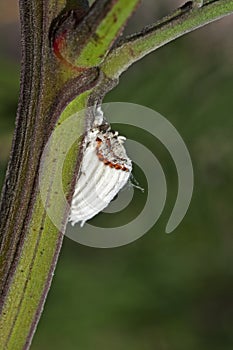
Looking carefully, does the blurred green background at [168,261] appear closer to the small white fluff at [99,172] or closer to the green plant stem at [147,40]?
the small white fluff at [99,172]

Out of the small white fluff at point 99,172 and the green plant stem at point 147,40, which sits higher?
the green plant stem at point 147,40

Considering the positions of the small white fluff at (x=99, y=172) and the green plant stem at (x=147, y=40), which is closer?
the green plant stem at (x=147, y=40)

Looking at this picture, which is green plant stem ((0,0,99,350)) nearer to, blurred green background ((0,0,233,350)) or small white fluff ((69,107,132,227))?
small white fluff ((69,107,132,227))

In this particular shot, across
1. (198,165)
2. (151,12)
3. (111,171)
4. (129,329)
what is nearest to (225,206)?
(198,165)

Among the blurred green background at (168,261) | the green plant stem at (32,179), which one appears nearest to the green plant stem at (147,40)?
the green plant stem at (32,179)

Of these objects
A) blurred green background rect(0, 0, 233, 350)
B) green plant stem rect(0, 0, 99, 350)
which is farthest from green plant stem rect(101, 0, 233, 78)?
blurred green background rect(0, 0, 233, 350)
